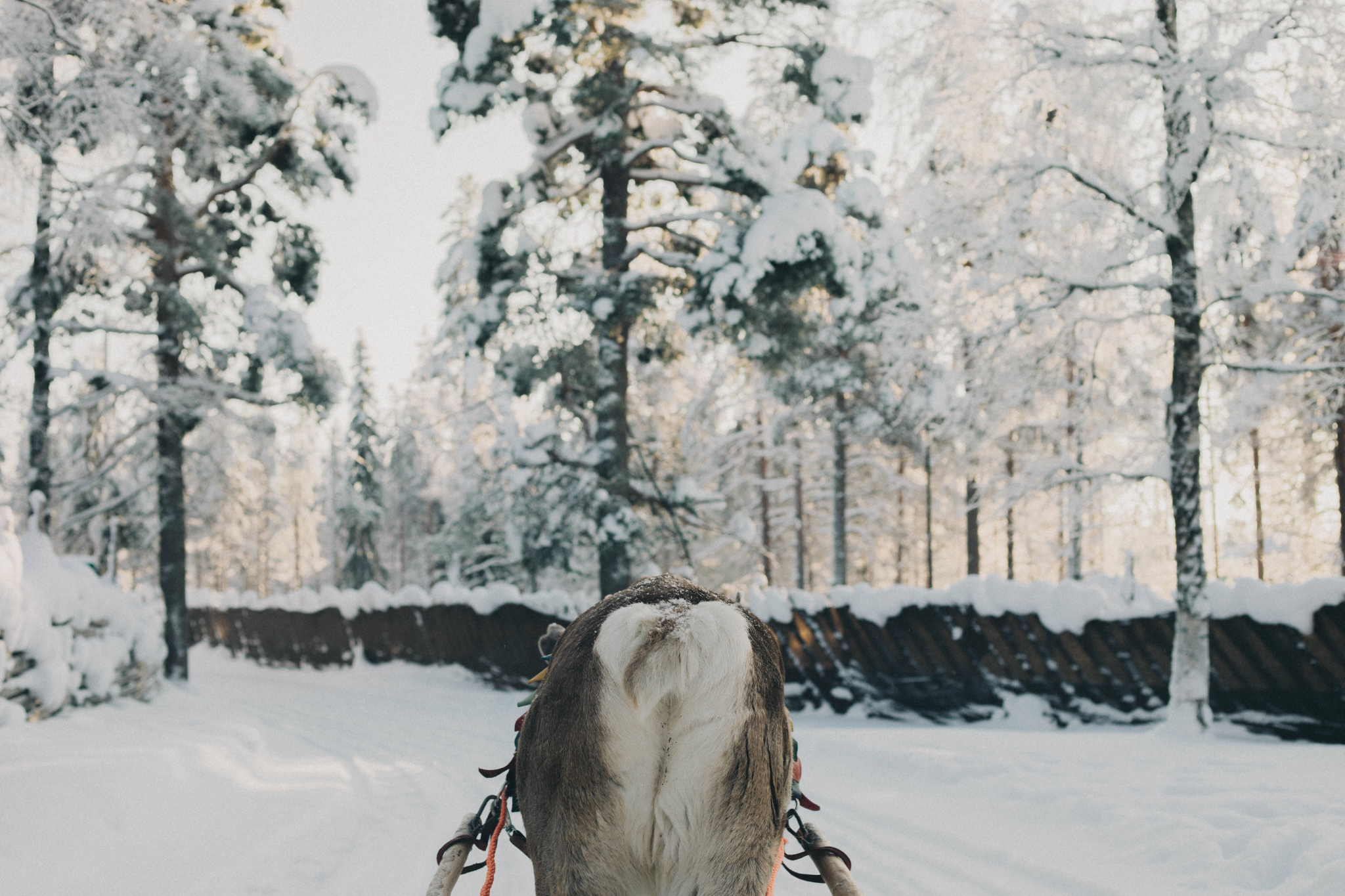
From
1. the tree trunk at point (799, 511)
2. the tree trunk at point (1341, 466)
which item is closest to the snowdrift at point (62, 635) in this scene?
the tree trunk at point (799, 511)

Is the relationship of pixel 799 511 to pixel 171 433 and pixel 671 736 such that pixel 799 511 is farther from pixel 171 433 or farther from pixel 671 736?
pixel 671 736

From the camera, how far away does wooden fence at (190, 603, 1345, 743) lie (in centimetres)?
718

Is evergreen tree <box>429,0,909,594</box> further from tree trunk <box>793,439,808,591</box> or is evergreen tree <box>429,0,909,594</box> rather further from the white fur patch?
tree trunk <box>793,439,808,591</box>

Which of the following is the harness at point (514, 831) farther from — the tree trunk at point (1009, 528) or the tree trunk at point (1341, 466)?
the tree trunk at point (1009, 528)

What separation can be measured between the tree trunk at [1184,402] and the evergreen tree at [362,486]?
1380 inches

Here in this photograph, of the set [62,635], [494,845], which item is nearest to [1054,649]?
[494,845]

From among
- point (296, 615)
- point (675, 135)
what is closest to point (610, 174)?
point (675, 135)

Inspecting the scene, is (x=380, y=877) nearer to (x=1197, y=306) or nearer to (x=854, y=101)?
(x=1197, y=306)

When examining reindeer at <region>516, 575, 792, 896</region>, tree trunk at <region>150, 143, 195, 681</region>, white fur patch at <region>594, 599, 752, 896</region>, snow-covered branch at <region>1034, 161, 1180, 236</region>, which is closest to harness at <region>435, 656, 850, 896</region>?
reindeer at <region>516, 575, 792, 896</region>

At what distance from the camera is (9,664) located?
6.45 m

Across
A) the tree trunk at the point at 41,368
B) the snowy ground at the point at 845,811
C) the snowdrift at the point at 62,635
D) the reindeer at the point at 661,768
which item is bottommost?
the snowy ground at the point at 845,811

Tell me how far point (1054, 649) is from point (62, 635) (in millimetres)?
10021

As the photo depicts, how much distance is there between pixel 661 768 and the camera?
2.19 meters

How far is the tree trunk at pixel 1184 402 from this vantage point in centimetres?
737
